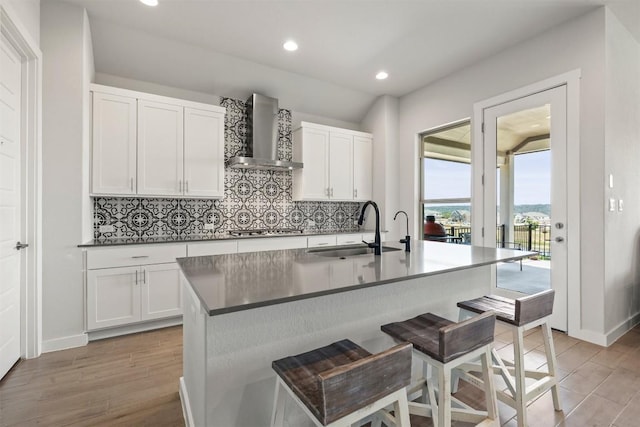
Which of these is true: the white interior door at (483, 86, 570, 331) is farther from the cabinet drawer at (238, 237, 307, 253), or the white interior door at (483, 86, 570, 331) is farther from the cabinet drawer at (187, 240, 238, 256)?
the cabinet drawer at (187, 240, 238, 256)

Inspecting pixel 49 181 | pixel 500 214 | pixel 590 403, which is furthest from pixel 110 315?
pixel 500 214

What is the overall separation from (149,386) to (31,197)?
1.78m

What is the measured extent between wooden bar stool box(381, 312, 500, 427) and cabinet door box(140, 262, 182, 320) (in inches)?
93.9

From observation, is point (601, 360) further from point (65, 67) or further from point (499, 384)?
point (65, 67)

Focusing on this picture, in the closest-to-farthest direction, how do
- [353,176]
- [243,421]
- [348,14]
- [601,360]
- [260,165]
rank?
[243,421] < [601,360] < [348,14] < [260,165] < [353,176]

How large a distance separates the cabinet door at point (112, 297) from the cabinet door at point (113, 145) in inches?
32.8

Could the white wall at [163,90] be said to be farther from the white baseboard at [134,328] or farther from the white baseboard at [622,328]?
the white baseboard at [622,328]

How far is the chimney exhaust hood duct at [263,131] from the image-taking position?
3891mm

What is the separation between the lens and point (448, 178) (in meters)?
4.18

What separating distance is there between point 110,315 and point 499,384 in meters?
3.24

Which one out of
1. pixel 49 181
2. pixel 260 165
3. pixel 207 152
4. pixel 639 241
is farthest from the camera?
pixel 260 165

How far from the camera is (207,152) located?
3545mm

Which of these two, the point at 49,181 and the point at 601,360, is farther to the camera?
the point at 49,181

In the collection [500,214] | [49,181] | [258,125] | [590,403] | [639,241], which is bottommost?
[590,403]
